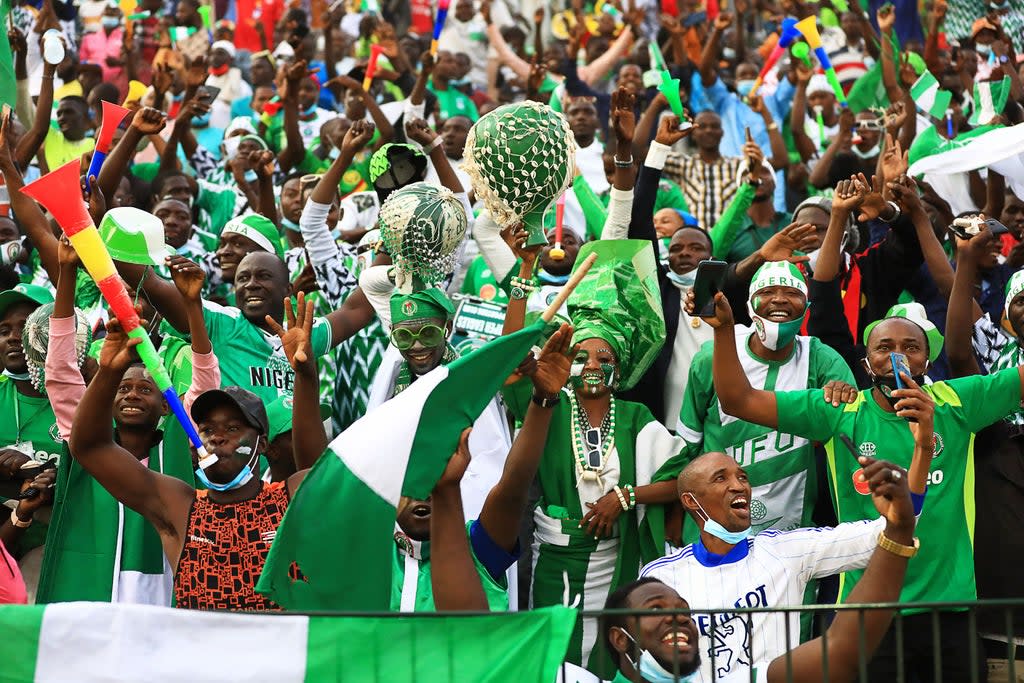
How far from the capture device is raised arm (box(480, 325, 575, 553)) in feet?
16.5

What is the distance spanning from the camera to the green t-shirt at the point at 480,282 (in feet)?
26.2

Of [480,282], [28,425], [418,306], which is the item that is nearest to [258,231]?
[480,282]

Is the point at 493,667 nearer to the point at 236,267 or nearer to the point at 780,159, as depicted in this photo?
the point at 236,267

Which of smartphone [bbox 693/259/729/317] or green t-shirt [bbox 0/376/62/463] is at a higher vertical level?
smartphone [bbox 693/259/729/317]

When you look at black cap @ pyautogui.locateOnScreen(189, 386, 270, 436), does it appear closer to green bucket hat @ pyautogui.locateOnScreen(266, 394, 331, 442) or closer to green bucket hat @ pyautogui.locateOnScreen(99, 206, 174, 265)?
green bucket hat @ pyautogui.locateOnScreen(99, 206, 174, 265)

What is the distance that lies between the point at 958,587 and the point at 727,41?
9914 mm

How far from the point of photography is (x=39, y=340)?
6.64 meters

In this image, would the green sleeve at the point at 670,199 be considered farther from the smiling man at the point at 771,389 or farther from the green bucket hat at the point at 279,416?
the green bucket hat at the point at 279,416

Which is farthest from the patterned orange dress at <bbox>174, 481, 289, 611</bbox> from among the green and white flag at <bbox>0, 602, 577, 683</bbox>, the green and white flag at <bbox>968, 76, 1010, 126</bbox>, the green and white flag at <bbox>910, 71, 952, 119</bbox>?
the green and white flag at <bbox>910, 71, 952, 119</bbox>

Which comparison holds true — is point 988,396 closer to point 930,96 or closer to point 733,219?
→ point 733,219

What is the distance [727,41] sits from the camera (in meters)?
15.1

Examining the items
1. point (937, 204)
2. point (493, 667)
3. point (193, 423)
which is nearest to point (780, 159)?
point (937, 204)

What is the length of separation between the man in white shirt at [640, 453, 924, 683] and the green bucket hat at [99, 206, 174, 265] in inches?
90.9

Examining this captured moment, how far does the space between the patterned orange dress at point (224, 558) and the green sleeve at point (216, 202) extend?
544cm
